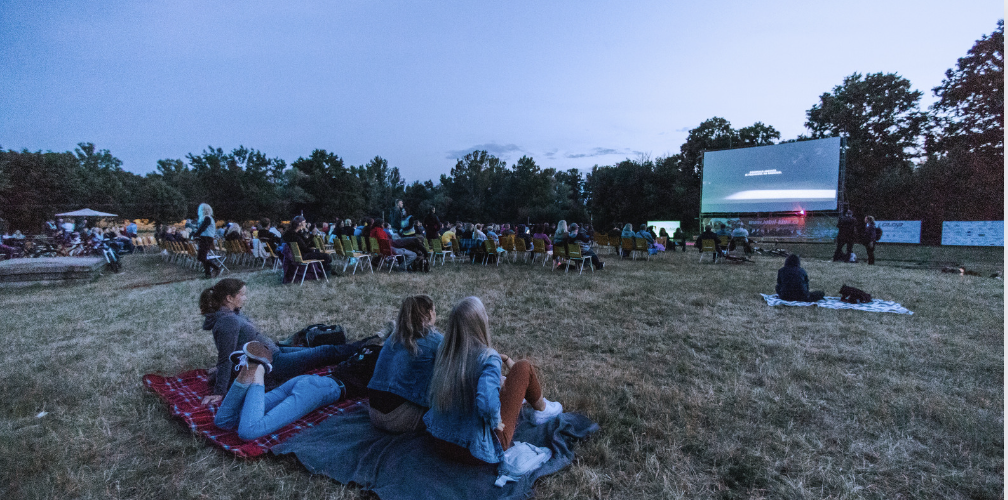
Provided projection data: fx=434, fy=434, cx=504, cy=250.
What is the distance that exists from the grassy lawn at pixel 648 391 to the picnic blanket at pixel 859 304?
6.4 inches

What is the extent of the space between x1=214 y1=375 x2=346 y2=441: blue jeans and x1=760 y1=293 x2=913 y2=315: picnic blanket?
20.2 ft

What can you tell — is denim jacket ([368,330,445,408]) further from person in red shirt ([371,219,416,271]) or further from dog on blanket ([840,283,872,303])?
person in red shirt ([371,219,416,271])

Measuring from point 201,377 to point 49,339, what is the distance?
9.24 ft

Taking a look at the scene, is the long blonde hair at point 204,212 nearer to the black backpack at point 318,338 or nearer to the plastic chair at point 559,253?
the black backpack at point 318,338

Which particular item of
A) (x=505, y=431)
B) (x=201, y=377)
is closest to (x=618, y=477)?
(x=505, y=431)

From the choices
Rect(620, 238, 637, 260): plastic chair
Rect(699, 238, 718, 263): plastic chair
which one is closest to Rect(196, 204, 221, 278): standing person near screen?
Rect(620, 238, 637, 260): plastic chair

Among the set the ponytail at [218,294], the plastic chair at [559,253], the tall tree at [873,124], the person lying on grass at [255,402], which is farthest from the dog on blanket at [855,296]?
the tall tree at [873,124]

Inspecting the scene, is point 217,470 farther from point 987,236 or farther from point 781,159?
point 987,236

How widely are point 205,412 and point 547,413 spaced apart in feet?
7.02

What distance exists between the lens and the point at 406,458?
7.27 ft

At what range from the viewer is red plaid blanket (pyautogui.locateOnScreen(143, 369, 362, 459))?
7.70 feet

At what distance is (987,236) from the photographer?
675 inches

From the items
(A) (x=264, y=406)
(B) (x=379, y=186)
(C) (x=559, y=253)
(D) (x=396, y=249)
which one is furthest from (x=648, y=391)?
(B) (x=379, y=186)

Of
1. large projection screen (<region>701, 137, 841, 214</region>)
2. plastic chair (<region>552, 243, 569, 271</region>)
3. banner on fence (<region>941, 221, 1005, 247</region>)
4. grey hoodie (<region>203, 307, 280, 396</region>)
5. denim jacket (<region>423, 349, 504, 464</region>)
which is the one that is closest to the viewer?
denim jacket (<region>423, 349, 504, 464</region>)
